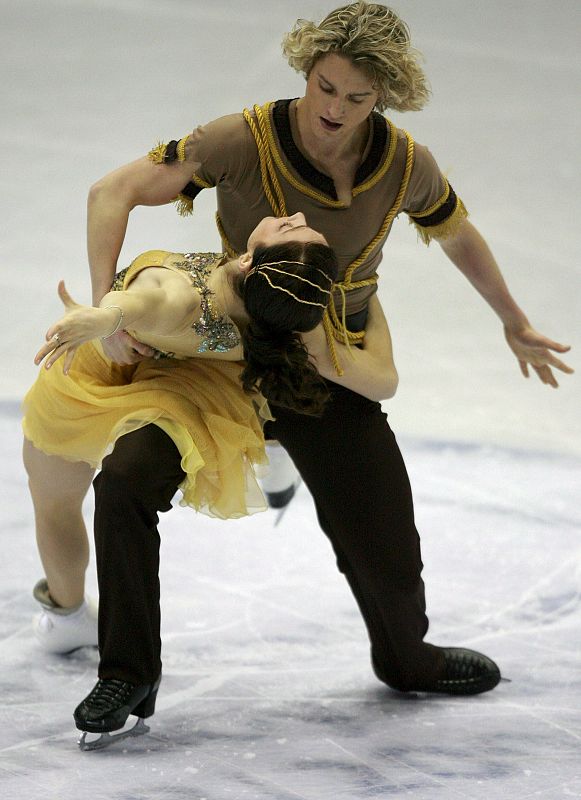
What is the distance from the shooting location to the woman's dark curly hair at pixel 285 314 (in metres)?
2.21

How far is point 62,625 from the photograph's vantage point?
2832 millimetres

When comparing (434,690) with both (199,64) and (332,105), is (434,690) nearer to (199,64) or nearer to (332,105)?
(332,105)

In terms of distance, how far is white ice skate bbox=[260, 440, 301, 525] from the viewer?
3.15 m

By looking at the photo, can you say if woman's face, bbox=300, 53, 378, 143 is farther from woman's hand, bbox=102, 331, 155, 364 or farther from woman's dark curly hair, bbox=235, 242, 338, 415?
woman's hand, bbox=102, 331, 155, 364

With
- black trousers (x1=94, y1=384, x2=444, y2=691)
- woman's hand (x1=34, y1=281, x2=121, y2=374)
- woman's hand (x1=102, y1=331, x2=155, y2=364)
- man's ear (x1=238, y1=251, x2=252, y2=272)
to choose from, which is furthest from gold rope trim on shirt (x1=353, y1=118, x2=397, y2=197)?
woman's hand (x1=34, y1=281, x2=121, y2=374)

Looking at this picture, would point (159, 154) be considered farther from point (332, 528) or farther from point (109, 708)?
point (109, 708)

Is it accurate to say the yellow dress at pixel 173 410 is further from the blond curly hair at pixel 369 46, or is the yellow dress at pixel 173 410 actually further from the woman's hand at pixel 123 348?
the blond curly hair at pixel 369 46

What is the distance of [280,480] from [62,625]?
773mm

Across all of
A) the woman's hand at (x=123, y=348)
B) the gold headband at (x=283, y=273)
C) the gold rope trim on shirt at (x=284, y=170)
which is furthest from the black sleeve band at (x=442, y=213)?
the woman's hand at (x=123, y=348)

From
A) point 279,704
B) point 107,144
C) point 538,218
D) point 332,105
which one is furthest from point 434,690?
point 107,144

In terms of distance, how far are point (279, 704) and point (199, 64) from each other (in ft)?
11.8

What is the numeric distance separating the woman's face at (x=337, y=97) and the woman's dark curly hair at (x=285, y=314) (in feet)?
1.02

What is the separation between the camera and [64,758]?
226 centimetres

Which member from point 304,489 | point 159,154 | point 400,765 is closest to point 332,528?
point 400,765
